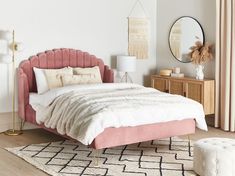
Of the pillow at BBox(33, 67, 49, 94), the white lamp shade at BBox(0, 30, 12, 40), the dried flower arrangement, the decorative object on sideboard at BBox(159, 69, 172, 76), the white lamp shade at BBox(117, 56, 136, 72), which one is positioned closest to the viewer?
the white lamp shade at BBox(0, 30, 12, 40)

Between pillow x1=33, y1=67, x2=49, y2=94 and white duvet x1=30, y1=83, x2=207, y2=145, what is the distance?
24 centimetres

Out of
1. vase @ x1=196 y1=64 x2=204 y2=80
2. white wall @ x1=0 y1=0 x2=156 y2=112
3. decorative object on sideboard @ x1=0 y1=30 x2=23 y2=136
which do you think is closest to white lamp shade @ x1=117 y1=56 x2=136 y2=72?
white wall @ x1=0 y1=0 x2=156 y2=112

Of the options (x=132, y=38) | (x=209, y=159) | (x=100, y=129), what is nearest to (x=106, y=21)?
(x=132, y=38)

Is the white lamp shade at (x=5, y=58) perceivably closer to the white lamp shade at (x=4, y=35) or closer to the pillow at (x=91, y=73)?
the white lamp shade at (x=4, y=35)

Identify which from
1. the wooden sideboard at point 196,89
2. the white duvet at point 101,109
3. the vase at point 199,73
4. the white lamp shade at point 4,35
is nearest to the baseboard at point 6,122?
the white duvet at point 101,109

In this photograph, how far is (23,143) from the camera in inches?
214

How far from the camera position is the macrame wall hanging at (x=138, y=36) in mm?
7406

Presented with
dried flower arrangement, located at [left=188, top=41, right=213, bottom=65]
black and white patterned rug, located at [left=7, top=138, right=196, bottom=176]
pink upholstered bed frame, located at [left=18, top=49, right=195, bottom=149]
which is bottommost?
black and white patterned rug, located at [left=7, top=138, right=196, bottom=176]

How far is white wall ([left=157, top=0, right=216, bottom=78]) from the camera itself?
6.62 m

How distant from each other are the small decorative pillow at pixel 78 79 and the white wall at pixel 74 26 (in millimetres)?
697

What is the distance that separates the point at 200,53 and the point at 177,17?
102 cm

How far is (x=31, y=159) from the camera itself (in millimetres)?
4613

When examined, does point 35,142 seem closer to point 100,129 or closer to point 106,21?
point 100,129

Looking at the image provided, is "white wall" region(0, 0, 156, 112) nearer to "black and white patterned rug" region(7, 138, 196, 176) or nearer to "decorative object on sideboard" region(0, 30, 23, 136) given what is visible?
"decorative object on sideboard" region(0, 30, 23, 136)
